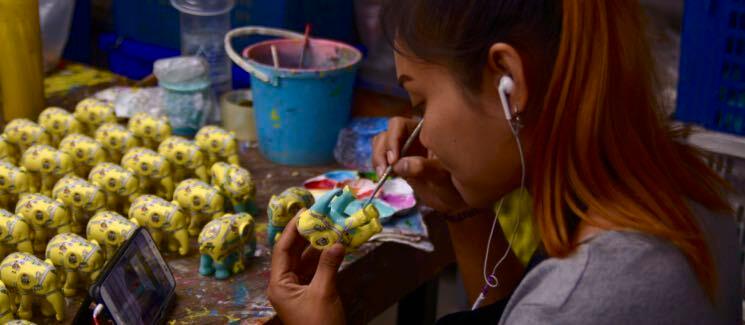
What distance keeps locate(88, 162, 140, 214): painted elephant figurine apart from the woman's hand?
1.32 feet

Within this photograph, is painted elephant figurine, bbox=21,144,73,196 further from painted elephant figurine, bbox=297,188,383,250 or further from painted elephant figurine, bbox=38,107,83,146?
painted elephant figurine, bbox=297,188,383,250

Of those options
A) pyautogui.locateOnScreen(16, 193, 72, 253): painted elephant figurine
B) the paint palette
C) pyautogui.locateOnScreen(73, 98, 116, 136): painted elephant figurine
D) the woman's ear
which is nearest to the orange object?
pyautogui.locateOnScreen(73, 98, 116, 136): painted elephant figurine

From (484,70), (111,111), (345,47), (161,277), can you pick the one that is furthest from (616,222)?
(111,111)

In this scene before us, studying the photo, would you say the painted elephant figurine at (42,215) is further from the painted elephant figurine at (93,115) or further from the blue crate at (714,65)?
the blue crate at (714,65)

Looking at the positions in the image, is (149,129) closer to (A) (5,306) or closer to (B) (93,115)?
(B) (93,115)

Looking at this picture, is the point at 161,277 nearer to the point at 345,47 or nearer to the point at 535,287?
the point at 535,287

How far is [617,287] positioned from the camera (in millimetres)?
809

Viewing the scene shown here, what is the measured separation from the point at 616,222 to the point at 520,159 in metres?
0.13

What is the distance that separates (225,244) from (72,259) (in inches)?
8.8

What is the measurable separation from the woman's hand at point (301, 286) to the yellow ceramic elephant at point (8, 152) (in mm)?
719

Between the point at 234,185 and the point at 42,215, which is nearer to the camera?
the point at 42,215

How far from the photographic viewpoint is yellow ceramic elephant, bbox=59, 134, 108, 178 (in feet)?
4.98

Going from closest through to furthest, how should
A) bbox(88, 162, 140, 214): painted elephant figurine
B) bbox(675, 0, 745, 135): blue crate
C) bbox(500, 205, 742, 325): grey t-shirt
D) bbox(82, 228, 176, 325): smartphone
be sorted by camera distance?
bbox(500, 205, 742, 325): grey t-shirt, bbox(82, 228, 176, 325): smartphone, bbox(88, 162, 140, 214): painted elephant figurine, bbox(675, 0, 745, 135): blue crate

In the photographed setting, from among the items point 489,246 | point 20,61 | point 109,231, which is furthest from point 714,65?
point 20,61
